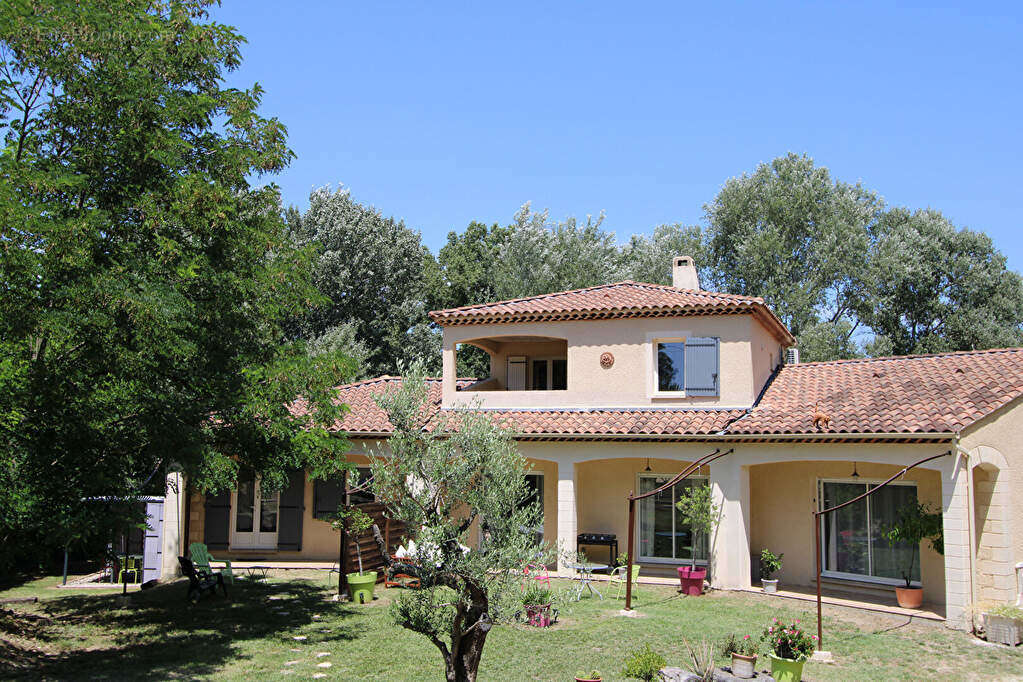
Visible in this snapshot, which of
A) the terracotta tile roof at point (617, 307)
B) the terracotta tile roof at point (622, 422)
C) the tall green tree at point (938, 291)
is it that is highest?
the tall green tree at point (938, 291)

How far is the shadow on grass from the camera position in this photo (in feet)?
34.0

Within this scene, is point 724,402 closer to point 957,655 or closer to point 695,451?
point 695,451

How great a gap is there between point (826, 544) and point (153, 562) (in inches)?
543

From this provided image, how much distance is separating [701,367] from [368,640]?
9186 mm

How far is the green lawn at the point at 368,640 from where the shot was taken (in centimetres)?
1020

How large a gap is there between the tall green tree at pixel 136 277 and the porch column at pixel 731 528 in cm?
768

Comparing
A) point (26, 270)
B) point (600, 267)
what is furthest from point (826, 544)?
point (600, 267)

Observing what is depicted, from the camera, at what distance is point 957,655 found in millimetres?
11320

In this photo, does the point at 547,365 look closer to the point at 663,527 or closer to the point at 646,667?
the point at 663,527

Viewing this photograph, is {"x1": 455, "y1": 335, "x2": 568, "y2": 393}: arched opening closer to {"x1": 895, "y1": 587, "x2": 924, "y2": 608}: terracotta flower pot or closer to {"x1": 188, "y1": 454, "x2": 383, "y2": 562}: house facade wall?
{"x1": 188, "y1": 454, "x2": 383, "y2": 562}: house facade wall

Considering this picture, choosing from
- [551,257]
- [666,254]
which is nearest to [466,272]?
[551,257]

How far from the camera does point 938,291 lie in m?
33.3

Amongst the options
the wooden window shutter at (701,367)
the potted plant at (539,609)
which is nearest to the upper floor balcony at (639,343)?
the wooden window shutter at (701,367)

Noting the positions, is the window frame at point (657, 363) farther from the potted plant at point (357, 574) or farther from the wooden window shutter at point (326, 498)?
the wooden window shutter at point (326, 498)
